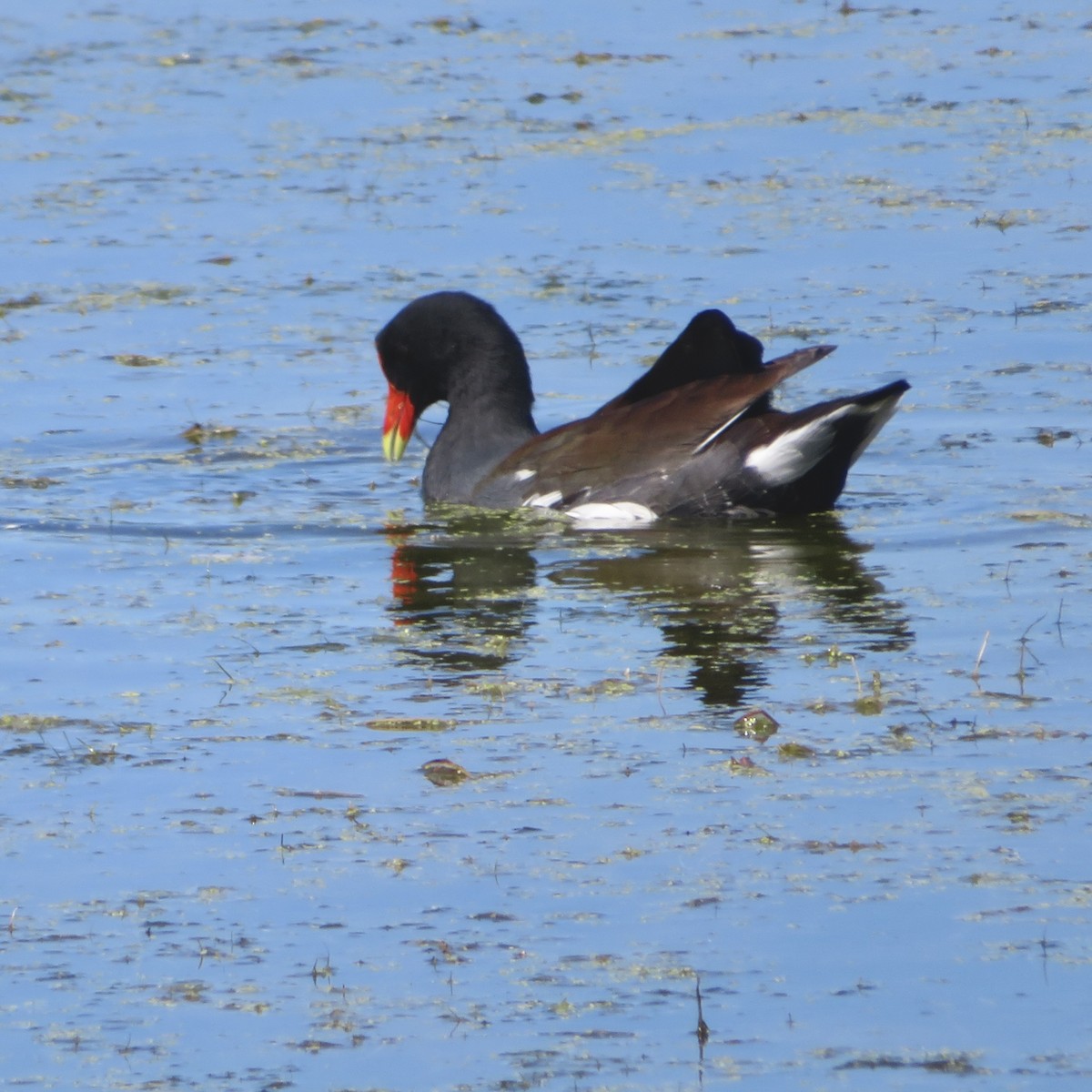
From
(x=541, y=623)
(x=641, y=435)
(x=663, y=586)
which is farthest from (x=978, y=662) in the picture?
(x=641, y=435)

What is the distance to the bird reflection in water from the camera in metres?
7.17

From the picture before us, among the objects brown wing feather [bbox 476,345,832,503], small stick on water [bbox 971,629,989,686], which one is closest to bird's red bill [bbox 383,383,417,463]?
brown wing feather [bbox 476,345,832,503]

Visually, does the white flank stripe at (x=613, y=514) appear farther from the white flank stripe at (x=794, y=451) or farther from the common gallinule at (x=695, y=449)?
the white flank stripe at (x=794, y=451)

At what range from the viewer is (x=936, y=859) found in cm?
518

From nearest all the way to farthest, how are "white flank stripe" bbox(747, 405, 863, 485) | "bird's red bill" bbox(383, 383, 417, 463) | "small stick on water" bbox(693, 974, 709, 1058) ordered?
"small stick on water" bbox(693, 974, 709, 1058) → "white flank stripe" bbox(747, 405, 863, 485) → "bird's red bill" bbox(383, 383, 417, 463)

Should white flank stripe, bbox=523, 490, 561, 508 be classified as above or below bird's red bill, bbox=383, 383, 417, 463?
below

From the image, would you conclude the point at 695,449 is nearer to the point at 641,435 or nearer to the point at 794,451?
the point at 641,435

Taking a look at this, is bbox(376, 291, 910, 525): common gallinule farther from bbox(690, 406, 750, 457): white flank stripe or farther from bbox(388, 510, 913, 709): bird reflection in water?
bbox(388, 510, 913, 709): bird reflection in water

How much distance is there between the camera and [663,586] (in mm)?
8148

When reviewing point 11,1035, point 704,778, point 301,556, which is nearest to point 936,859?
point 704,778

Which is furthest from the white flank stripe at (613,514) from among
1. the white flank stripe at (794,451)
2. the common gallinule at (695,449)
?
the white flank stripe at (794,451)

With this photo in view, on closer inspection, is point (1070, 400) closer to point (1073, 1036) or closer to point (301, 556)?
point (301, 556)

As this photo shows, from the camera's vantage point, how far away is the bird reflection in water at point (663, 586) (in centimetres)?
717

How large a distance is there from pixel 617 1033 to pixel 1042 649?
2.89 m
